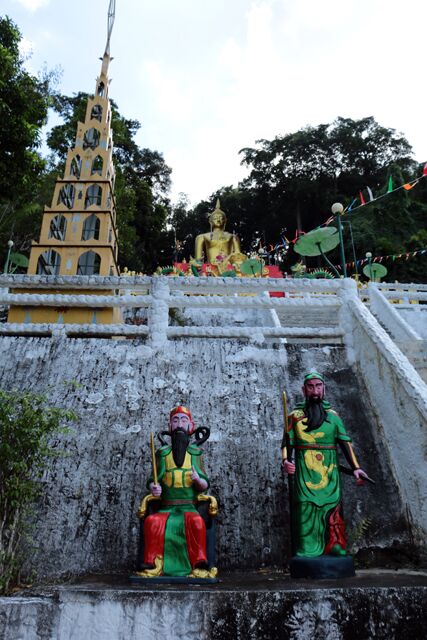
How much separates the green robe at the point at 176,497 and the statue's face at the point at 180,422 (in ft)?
0.55

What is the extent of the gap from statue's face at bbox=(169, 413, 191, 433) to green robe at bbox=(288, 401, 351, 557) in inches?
34.8

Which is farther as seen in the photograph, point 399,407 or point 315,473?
point 399,407

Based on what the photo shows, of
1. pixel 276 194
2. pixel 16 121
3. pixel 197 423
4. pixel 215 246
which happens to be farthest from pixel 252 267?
pixel 276 194

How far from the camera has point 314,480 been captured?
4.12m

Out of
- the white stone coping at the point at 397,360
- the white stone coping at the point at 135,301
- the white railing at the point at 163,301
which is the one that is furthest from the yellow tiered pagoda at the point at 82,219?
the white stone coping at the point at 397,360

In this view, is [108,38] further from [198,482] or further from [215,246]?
[198,482]

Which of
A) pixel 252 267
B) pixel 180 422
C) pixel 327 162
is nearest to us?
pixel 180 422

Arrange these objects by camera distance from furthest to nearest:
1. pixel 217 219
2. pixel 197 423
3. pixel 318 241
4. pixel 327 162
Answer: pixel 327 162 → pixel 217 219 → pixel 318 241 → pixel 197 423

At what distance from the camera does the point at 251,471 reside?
493 cm

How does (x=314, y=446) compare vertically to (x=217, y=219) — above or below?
below

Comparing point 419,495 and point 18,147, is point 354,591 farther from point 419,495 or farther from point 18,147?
point 18,147

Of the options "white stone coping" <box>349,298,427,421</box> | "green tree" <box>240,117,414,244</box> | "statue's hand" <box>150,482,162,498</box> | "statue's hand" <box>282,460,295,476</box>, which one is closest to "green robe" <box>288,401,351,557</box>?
"statue's hand" <box>282,460,295,476</box>

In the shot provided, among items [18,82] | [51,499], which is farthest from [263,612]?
[18,82]

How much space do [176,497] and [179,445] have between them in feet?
1.36
